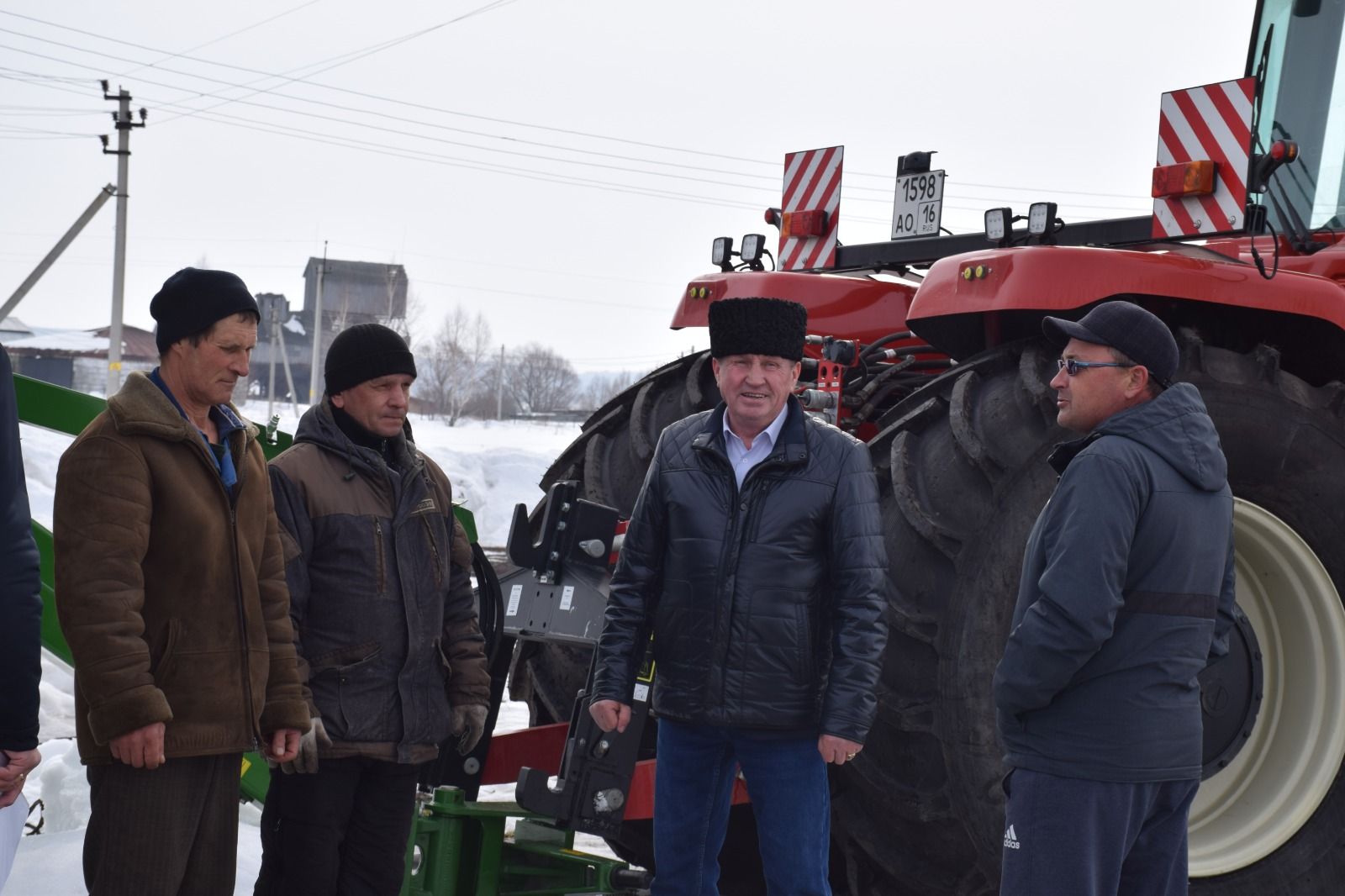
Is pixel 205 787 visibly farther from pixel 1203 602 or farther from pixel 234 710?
pixel 1203 602

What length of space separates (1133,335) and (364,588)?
1673 mm

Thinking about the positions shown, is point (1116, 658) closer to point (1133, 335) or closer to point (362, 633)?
point (1133, 335)

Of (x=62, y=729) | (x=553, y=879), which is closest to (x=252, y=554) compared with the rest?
(x=553, y=879)

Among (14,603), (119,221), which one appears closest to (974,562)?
(14,603)

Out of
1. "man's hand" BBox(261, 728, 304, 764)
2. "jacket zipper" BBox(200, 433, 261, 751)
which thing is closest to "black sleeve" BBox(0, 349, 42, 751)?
"jacket zipper" BBox(200, 433, 261, 751)

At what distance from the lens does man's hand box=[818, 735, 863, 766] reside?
315 cm

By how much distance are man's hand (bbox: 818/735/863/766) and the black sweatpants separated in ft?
1.36

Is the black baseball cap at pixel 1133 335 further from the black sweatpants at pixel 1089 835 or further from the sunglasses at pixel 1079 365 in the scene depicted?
the black sweatpants at pixel 1089 835

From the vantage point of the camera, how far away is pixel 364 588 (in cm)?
320

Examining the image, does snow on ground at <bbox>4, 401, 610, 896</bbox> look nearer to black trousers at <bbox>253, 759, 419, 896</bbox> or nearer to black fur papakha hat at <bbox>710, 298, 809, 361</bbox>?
black trousers at <bbox>253, 759, 419, 896</bbox>

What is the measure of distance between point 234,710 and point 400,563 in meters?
0.59

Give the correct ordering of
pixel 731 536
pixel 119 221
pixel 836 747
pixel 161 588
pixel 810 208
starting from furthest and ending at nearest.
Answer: pixel 119 221 → pixel 810 208 → pixel 731 536 → pixel 836 747 → pixel 161 588

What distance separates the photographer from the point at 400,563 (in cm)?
324

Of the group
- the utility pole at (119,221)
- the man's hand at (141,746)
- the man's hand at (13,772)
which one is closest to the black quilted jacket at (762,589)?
the man's hand at (141,746)
